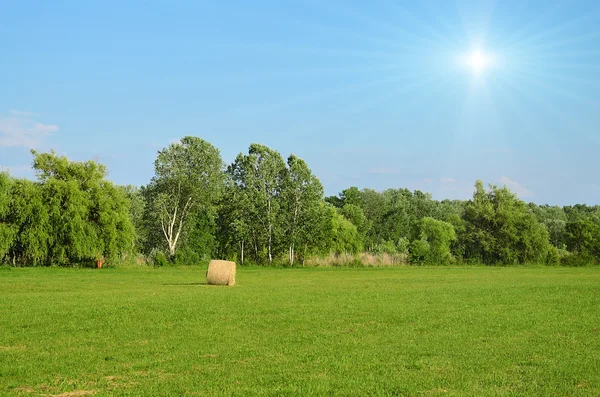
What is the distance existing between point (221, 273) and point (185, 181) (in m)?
42.7

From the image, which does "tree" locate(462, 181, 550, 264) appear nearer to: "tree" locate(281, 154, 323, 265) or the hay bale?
"tree" locate(281, 154, 323, 265)

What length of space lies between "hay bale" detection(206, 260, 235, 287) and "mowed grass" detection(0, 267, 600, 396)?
8365mm

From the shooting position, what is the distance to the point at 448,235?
98.4 meters

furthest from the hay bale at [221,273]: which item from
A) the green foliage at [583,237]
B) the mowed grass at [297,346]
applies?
the green foliage at [583,237]

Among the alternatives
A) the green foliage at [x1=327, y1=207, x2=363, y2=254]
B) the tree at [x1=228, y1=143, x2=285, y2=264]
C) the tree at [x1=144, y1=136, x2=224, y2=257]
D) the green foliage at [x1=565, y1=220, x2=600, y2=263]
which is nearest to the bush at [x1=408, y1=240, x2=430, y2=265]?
the green foliage at [x1=327, y1=207, x2=363, y2=254]

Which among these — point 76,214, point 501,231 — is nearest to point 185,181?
point 76,214

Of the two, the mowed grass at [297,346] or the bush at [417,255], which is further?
the bush at [417,255]

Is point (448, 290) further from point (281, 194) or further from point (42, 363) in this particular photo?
point (281, 194)

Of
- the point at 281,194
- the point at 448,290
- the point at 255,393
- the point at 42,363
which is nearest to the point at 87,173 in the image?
the point at 281,194

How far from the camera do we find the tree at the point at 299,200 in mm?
61906

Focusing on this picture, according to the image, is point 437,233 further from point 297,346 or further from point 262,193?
point 297,346

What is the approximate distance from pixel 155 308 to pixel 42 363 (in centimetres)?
775

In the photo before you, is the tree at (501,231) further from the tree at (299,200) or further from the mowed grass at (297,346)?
the mowed grass at (297,346)

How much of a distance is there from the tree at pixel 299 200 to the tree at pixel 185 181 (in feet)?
42.2
